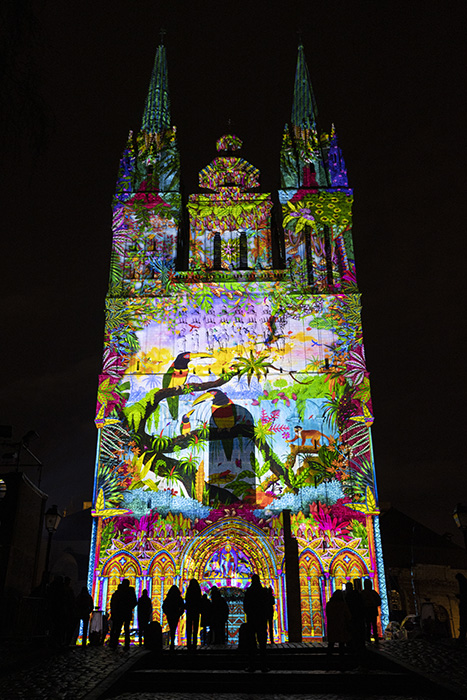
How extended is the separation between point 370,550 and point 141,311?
12.1 metres

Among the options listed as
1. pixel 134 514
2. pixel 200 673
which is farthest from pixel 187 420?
pixel 200 673

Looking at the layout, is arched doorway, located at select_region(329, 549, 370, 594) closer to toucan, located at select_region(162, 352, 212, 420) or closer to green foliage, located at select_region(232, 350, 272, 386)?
green foliage, located at select_region(232, 350, 272, 386)

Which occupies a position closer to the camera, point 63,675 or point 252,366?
point 63,675

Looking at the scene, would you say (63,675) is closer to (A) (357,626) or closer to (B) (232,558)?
(A) (357,626)

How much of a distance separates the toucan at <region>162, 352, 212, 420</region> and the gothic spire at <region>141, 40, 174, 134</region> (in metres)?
12.3

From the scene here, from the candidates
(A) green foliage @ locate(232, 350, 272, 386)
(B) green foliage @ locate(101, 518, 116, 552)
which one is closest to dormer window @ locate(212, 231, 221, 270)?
(A) green foliage @ locate(232, 350, 272, 386)

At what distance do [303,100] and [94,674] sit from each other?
97.5 feet

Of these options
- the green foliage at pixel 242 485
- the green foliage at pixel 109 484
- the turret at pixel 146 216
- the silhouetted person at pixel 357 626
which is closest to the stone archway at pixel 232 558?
the green foliage at pixel 242 485

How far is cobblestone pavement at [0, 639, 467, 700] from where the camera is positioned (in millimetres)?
7434

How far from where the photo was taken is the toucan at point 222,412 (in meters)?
23.4

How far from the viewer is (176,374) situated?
80.0 ft

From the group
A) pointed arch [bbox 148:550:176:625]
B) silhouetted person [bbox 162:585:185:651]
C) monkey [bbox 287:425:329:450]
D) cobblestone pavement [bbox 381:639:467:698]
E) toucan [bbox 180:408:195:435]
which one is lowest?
cobblestone pavement [bbox 381:639:467:698]

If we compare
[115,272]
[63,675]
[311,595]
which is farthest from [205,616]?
[115,272]

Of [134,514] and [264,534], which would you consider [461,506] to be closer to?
[264,534]
